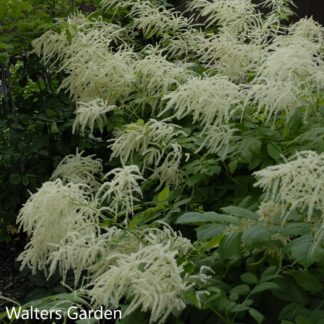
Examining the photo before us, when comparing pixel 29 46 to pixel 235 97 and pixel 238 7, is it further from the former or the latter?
pixel 235 97

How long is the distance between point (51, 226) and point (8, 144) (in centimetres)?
190

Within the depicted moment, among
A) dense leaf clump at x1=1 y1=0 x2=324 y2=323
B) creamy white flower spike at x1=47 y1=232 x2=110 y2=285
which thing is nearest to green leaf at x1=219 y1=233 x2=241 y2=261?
dense leaf clump at x1=1 y1=0 x2=324 y2=323

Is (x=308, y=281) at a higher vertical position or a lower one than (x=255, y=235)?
lower

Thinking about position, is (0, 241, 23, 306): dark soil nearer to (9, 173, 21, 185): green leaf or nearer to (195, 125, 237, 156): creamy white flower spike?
(9, 173, 21, 185): green leaf

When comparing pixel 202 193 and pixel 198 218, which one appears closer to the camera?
pixel 198 218

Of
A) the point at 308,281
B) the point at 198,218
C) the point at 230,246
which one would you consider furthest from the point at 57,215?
the point at 308,281

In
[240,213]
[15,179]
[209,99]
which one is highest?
[209,99]

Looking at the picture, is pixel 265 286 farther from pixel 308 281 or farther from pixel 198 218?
pixel 198 218

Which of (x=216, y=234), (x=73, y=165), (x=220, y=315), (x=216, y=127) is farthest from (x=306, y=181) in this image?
(x=73, y=165)

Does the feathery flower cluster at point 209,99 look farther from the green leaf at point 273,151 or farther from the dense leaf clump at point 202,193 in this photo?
the green leaf at point 273,151

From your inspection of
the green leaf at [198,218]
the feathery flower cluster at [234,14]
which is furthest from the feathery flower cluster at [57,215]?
the feathery flower cluster at [234,14]

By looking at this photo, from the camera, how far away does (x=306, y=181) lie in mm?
1572

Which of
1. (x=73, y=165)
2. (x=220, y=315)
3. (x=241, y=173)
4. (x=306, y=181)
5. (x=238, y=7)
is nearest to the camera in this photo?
(x=306, y=181)

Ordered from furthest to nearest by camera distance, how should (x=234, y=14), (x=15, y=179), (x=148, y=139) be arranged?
(x=15, y=179)
(x=234, y=14)
(x=148, y=139)
